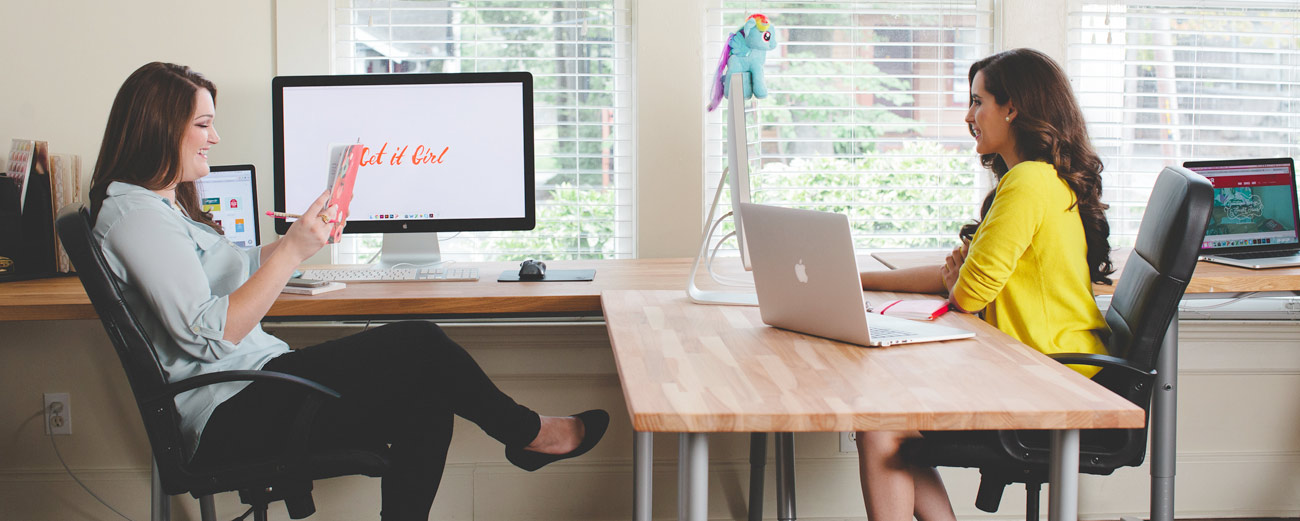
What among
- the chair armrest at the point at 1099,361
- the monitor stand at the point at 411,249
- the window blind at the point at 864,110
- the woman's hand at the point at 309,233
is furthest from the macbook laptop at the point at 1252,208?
the woman's hand at the point at 309,233

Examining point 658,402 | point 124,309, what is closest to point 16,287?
point 124,309

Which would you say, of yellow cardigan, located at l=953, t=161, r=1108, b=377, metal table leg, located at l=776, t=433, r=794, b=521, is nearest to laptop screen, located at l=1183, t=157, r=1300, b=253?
yellow cardigan, located at l=953, t=161, r=1108, b=377

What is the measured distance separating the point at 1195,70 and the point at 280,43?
2620mm

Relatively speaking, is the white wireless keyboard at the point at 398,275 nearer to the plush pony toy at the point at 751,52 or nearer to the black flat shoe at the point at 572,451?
the black flat shoe at the point at 572,451

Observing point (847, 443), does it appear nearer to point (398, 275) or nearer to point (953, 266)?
point (953, 266)

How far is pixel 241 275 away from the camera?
1.79 m

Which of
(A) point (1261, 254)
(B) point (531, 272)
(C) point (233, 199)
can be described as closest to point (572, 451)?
(B) point (531, 272)

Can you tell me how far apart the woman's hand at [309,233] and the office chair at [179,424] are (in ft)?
0.78

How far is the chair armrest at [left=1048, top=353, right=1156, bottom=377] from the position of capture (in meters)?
1.57

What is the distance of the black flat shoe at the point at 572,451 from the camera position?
5.99 feet

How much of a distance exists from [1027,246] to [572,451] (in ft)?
3.16

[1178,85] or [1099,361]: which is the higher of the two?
[1178,85]

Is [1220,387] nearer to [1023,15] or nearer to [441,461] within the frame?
[1023,15]

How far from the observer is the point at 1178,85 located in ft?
8.99
